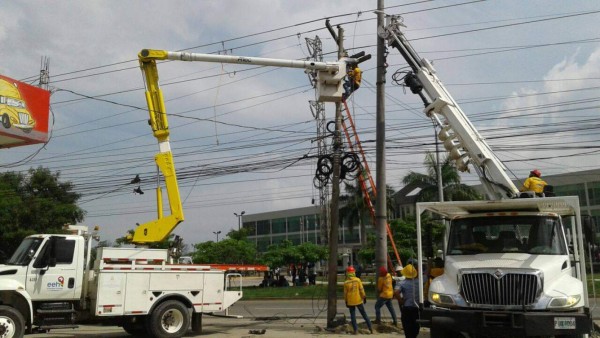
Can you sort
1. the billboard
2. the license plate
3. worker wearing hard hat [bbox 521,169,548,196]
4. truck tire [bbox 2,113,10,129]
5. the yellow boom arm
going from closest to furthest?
1. the license plate
2. worker wearing hard hat [bbox 521,169,548,196]
3. the yellow boom arm
4. truck tire [bbox 2,113,10,129]
5. the billboard

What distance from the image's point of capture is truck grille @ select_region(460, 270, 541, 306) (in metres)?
8.41

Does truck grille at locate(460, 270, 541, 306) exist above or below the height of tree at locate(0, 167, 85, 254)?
below

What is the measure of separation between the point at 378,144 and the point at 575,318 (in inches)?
336

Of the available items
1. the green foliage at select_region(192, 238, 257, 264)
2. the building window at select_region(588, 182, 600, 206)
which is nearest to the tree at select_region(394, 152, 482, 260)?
the green foliage at select_region(192, 238, 257, 264)

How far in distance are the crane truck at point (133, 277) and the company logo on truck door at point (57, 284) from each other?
0.9 inches

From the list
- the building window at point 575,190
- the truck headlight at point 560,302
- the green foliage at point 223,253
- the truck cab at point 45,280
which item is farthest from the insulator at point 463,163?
the building window at point 575,190

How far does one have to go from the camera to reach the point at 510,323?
8141 mm

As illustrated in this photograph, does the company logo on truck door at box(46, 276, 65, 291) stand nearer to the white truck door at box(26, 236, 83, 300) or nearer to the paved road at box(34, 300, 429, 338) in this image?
the white truck door at box(26, 236, 83, 300)

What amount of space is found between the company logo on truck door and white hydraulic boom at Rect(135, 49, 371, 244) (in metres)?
1.95

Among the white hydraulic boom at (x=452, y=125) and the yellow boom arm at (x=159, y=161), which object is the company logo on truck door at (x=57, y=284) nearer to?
the yellow boom arm at (x=159, y=161)

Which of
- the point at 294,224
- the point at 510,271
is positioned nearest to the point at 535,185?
the point at 510,271

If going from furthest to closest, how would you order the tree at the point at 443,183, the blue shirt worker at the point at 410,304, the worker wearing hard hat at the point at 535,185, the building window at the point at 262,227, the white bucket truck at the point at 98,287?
1. the building window at the point at 262,227
2. the tree at the point at 443,183
3. the white bucket truck at the point at 98,287
4. the blue shirt worker at the point at 410,304
5. the worker wearing hard hat at the point at 535,185

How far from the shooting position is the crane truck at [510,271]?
27.0 feet

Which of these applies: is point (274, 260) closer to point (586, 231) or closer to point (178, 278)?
point (178, 278)
